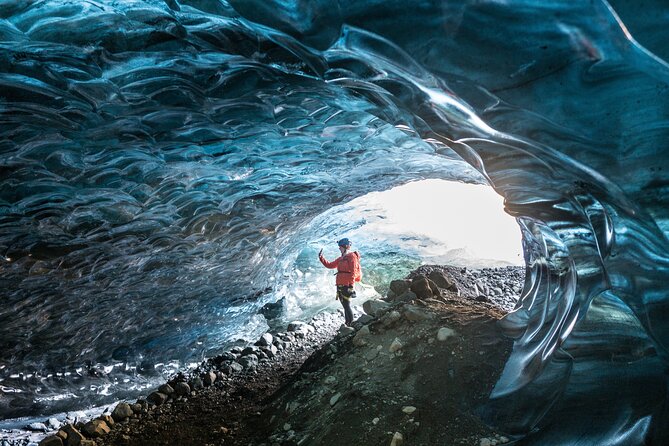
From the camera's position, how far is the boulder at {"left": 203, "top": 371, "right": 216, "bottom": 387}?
632 cm

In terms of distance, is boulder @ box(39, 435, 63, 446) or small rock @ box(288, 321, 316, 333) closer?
boulder @ box(39, 435, 63, 446)

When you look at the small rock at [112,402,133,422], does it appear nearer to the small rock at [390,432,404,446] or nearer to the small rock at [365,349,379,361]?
the small rock at [365,349,379,361]

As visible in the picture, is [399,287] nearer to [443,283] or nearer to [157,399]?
[443,283]

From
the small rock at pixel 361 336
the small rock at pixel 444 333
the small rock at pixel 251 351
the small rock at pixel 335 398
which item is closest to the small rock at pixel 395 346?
the small rock at pixel 444 333

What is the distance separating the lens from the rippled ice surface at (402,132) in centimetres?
170

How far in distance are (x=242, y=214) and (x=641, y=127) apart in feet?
13.4

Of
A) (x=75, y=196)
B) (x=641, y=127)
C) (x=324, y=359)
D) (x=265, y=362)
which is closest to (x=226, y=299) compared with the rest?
(x=265, y=362)

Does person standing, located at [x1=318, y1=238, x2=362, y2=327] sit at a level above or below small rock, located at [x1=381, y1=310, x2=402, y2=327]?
below

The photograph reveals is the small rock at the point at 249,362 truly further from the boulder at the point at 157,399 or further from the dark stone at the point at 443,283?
the dark stone at the point at 443,283

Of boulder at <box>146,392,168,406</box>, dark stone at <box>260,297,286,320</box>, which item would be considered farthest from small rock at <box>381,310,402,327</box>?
dark stone at <box>260,297,286,320</box>

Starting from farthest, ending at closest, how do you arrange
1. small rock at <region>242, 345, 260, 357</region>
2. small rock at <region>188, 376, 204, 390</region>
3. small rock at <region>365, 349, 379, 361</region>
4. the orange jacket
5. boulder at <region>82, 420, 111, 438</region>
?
1. small rock at <region>242, 345, 260, 357</region>
2. the orange jacket
3. small rock at <region>188, 376, 204, 390</region>
4. boulder at <region>82, 420, 111, 438</region>
5. small rock at <region>365, 349, 379, 361</region>

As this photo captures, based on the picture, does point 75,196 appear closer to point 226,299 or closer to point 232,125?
point 232,125

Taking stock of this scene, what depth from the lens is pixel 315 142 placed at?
3.64 m

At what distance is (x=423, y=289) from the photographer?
5434 mm
